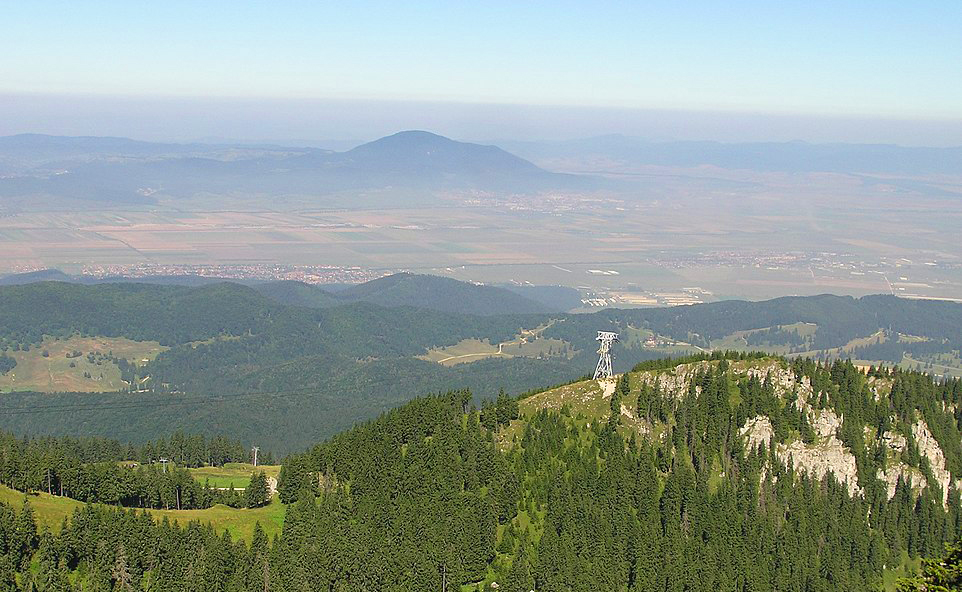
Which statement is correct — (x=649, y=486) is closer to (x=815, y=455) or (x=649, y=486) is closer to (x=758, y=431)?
(x=758, y=431)

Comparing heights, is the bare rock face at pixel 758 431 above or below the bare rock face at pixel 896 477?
above

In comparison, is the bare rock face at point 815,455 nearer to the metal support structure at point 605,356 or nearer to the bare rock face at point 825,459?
the bare rock face at point 825,459

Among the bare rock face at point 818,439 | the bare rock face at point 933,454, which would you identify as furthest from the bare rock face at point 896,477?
the bare rock face at point 933,454

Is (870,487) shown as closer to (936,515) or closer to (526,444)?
(936,515)

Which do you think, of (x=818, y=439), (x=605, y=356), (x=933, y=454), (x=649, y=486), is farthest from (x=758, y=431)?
(x=933, y=454)

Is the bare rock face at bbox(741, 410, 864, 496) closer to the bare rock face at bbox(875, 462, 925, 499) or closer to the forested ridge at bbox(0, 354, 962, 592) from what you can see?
the forested ridge at bbox(0, 354, 962, 592)

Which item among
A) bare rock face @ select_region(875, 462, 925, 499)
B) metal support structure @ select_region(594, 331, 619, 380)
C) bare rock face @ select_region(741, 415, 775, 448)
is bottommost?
bare rock face @ select_region(875, 462, 925, 499)

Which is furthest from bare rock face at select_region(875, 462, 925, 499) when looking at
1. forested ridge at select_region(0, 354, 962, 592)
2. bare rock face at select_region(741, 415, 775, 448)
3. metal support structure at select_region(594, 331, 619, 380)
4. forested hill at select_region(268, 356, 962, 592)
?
metal support structure at select_region(594, 331, 619, 380)

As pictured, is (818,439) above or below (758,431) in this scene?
below
